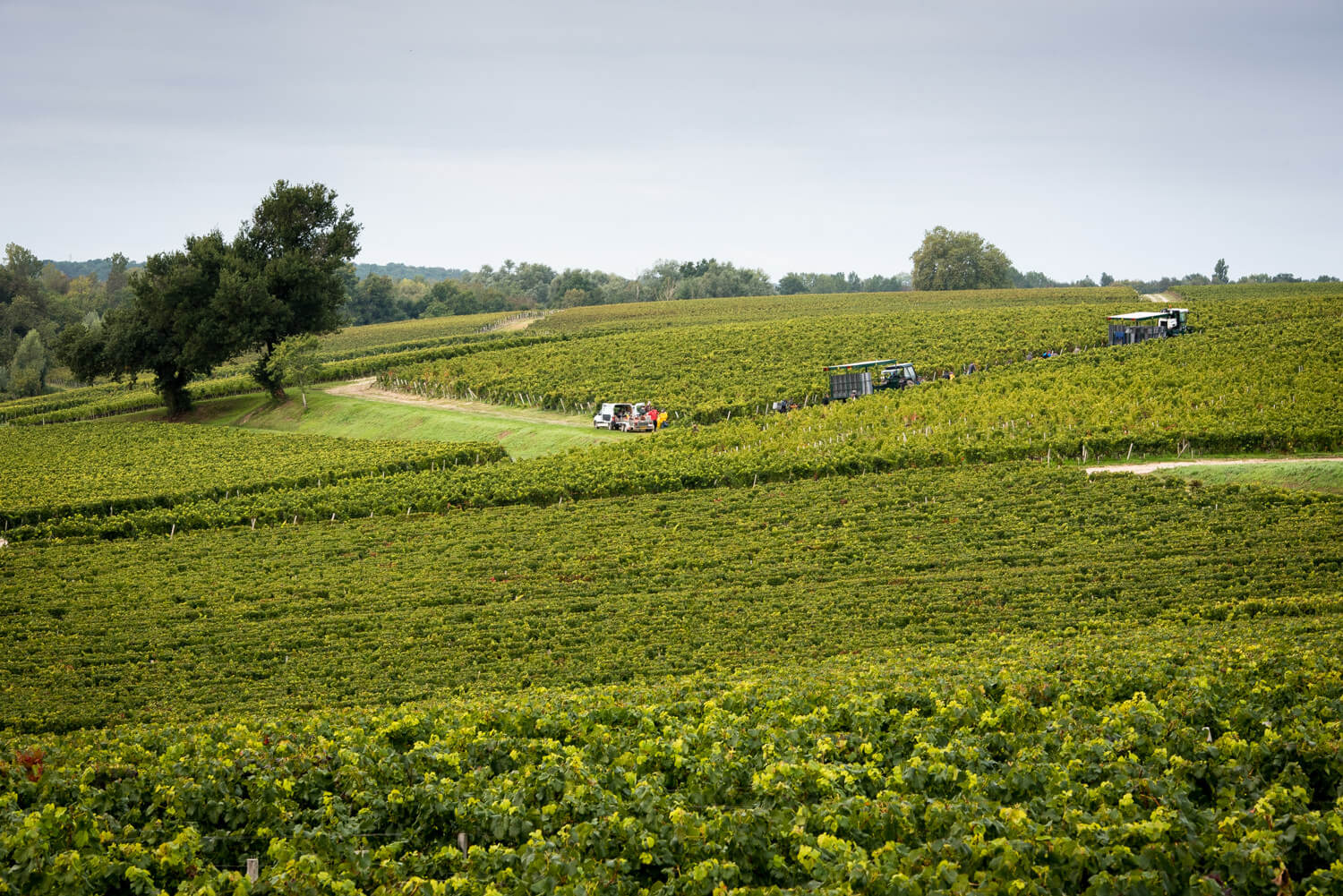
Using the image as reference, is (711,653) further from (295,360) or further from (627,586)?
(295,360)

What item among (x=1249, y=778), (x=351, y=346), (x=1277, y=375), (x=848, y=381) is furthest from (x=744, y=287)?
(x=1249, y=778)

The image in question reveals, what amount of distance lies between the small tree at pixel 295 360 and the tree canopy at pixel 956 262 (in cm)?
10806

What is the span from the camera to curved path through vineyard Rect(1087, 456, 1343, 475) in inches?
1457

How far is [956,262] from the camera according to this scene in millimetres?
152875

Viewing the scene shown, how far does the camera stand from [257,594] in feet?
96.6

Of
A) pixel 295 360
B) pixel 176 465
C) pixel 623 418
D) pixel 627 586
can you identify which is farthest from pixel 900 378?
pixel 176 465

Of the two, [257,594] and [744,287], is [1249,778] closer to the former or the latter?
[257,594]

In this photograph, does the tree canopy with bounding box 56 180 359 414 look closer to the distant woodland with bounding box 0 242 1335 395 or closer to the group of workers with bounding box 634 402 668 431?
the group of workers with bounding box 634 402 668 431

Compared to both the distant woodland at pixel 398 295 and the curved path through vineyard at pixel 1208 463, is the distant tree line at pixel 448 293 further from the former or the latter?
the curved path through vineyard at pixel 1208 463

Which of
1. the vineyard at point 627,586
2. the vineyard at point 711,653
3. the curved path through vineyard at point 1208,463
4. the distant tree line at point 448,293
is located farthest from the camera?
the distant tree line at point 448,293

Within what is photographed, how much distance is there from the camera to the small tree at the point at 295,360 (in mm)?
67500

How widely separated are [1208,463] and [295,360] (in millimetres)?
54914

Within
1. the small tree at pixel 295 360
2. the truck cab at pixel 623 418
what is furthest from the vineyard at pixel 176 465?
the truck cab at pixel 623 418

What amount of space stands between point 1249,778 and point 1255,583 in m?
14.3
